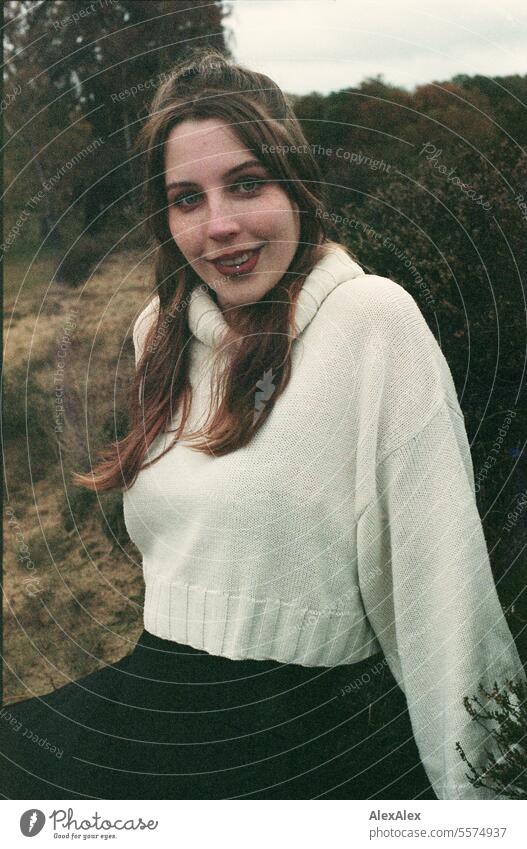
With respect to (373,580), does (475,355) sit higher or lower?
higher

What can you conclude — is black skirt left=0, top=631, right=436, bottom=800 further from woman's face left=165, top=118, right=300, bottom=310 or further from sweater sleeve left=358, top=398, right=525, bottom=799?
woman's face left=165, top=118, right=300, bottom=310

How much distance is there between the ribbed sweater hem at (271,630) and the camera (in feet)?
4.58

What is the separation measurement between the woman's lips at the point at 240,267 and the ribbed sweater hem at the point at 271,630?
1.60ft

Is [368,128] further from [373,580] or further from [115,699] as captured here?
[115,699]

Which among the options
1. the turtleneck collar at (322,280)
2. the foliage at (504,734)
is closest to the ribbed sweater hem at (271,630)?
the foliage at (504,734)

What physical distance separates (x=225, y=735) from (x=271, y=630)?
19cm

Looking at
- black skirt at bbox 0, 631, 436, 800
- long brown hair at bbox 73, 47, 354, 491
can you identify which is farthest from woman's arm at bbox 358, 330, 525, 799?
long brown hair at bbox 73, 47, 354, 491

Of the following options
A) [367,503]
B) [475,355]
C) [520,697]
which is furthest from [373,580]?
[475,355]

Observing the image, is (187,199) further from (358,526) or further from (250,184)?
(358,526)

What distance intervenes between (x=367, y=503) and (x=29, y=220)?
0.78m
